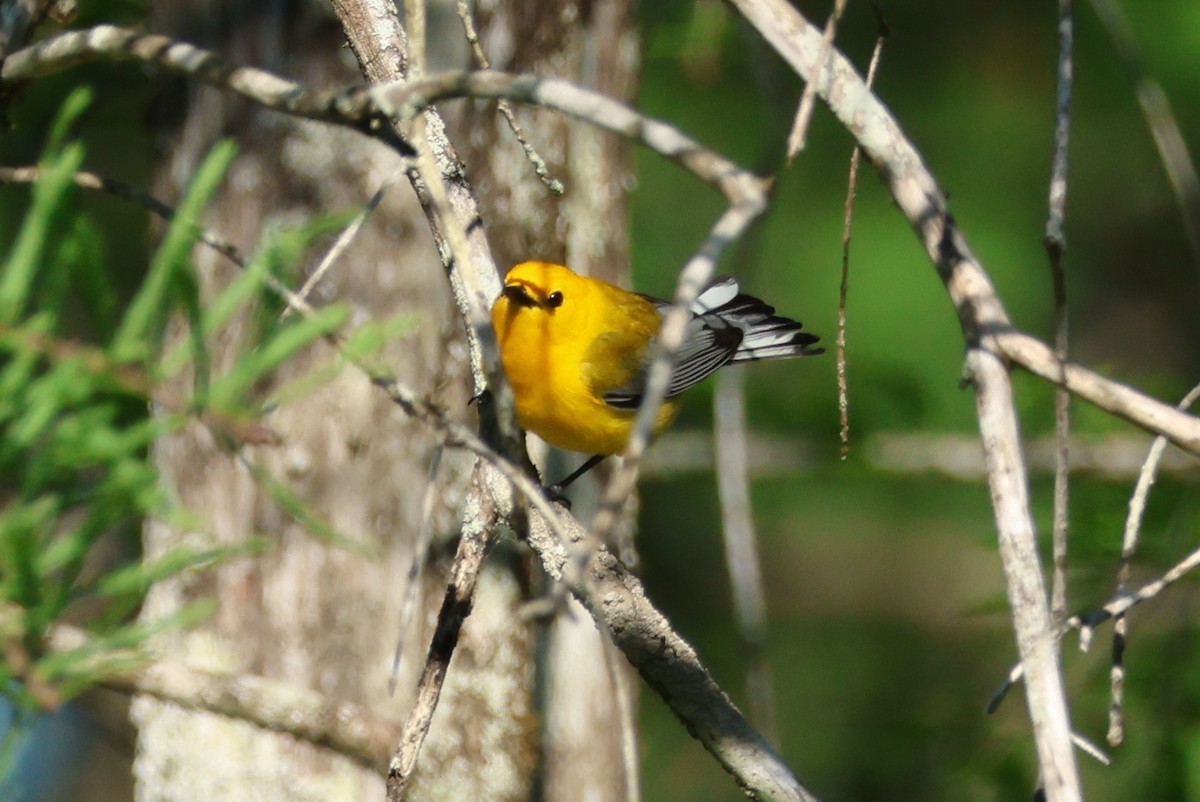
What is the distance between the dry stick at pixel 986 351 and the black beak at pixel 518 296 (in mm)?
1344

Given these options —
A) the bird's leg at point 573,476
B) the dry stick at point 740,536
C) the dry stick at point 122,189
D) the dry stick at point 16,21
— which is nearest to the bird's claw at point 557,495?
the bird's leg at point 573,476

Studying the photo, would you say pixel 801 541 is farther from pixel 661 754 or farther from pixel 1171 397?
pixel 1171 397

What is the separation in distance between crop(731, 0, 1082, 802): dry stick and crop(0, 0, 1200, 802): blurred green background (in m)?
2.61

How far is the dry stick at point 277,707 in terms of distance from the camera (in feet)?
7.97

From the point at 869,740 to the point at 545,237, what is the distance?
321cm

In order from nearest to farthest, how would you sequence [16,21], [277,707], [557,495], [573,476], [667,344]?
[667,344] < [16,21] < [277,707] < [557,495] < [573,476]

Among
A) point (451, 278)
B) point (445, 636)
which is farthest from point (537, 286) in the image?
point (445, 636)

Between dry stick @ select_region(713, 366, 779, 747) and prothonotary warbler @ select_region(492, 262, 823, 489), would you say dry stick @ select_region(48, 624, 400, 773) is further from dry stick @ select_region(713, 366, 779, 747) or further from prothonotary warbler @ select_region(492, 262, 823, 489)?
dry stick @ select_region(713, 366, 779, 747)

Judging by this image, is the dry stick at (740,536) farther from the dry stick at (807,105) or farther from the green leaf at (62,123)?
the green leaf at (62,123)

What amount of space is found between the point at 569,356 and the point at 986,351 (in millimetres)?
2025

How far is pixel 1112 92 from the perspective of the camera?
19.8ft

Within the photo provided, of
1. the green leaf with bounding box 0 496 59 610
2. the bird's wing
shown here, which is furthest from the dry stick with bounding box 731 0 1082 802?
the bird's wing

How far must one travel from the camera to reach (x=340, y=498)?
320 cm

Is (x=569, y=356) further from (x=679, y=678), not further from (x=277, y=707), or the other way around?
(x=679, y=678)
